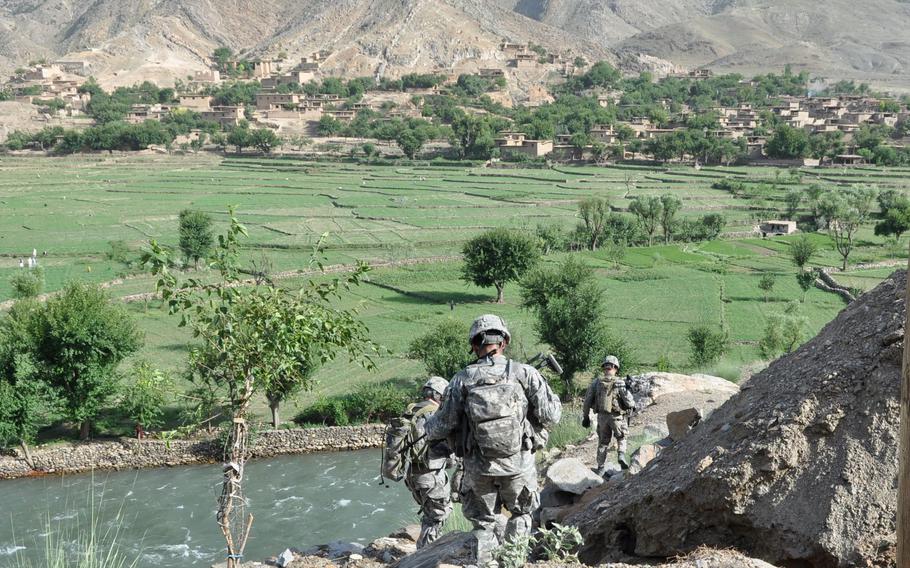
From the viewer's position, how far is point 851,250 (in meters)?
52.6

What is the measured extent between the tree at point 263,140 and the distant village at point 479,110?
1254cm

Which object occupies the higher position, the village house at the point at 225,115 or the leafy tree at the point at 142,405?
the village house at the point at 225,115

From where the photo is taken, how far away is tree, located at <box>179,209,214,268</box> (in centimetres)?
4681

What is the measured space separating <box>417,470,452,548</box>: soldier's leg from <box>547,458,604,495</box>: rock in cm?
136

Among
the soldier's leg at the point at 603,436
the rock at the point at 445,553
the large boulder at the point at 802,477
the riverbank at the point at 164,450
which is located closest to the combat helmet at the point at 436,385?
the rock at the point at 445,553

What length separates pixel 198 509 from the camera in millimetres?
19922

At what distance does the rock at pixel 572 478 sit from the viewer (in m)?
9.87

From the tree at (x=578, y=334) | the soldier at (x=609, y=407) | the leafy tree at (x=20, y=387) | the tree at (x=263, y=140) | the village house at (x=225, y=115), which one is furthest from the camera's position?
the village house at (x=225, y=115)

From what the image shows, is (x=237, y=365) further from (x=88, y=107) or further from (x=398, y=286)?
(x=88, y=107)

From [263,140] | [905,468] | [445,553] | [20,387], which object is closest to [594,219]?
[20,387]

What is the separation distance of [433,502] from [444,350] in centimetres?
1865

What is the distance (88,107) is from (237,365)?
490 ft

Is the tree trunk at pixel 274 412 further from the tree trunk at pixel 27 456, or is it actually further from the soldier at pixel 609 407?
the soldier at pixel 609 407

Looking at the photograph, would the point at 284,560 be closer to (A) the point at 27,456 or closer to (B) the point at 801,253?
(A) the point at 27,456
